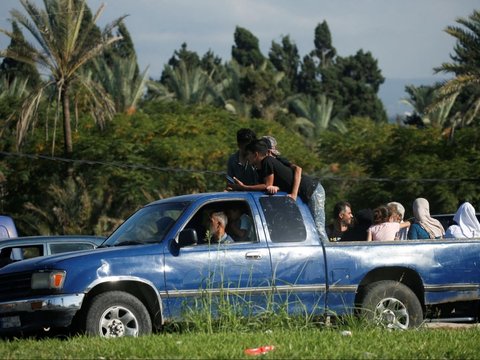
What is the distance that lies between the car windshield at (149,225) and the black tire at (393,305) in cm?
219

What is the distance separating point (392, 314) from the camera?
11.4 meters

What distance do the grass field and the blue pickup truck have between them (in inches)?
17.8

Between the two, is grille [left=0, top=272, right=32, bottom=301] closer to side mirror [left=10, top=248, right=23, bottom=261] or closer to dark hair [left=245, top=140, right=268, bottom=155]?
dark hair [left=245, top=140, right=268, bottom=155]

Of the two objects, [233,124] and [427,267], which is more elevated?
[233,124]

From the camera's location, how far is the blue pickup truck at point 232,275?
10.4 meters

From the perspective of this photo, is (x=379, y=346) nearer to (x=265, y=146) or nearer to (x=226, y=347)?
(x=226, y=347)

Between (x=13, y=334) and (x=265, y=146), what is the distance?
358 centimetres

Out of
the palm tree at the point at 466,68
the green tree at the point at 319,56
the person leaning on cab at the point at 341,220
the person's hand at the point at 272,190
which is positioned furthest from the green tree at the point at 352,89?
the person's hand at the point at 272,190

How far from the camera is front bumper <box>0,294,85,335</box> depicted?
402 inches

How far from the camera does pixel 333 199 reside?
44312 mm

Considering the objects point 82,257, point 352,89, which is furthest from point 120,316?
point 352,89

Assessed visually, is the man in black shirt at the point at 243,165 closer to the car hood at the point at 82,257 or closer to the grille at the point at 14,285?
the car hood at the point at 82,257

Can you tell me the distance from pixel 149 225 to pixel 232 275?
1.12 m

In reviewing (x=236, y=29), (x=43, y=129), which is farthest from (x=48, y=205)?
(x=236, y=29)
